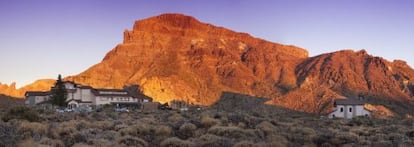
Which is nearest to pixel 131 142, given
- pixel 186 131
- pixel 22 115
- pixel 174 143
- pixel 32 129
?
pixel 174 143

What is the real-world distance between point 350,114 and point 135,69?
9726 cm

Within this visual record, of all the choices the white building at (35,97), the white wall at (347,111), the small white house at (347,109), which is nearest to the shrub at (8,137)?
the white wall at (347,111)

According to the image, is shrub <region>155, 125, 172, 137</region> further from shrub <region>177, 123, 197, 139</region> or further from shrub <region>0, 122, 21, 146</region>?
shrub <region>0, 122, 21, 146</region>

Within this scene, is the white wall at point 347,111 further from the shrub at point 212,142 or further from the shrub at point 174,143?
the shrub at point 174,143

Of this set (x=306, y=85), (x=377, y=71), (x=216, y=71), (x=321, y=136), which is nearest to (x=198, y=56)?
(x=216, y=71)

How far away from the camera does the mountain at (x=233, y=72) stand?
131875 millimetres

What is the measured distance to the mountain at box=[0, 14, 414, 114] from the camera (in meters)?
132

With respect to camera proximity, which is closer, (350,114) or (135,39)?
(350,114)

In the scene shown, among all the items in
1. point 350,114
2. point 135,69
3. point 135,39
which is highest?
point 135,39

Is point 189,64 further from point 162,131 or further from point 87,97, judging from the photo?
point 162,131

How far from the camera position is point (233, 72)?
503ft

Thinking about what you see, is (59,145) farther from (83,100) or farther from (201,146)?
(83,100)

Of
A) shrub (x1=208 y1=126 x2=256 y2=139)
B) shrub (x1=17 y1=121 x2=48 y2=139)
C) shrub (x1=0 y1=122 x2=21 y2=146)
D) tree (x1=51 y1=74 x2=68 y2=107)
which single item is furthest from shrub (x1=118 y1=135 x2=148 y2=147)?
tree (x1=51 y1=74 x2=68 y2=107)

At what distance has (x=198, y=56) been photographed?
159 metres
